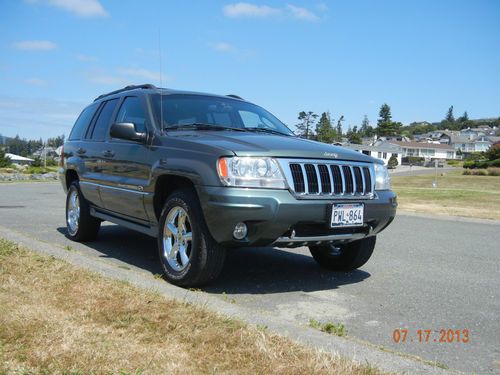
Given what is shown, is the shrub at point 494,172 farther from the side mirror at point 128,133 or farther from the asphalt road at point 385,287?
the side mirror at point 128,133

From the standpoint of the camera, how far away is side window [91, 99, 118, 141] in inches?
254

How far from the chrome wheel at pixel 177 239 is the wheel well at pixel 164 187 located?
28 cm

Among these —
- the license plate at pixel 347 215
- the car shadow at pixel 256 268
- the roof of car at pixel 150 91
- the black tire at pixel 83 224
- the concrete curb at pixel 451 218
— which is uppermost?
the roof of car at pixel 150 91

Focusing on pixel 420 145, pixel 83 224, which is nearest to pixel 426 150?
pixel 420 145

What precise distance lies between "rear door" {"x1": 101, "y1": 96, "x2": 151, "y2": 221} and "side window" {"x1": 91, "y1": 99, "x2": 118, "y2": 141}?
0.26 m

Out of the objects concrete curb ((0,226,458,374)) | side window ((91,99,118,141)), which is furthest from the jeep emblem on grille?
side window ((91,99,118,141))

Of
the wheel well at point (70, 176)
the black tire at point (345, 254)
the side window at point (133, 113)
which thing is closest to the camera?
the black tire at point (345, 254)

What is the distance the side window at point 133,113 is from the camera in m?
5.55

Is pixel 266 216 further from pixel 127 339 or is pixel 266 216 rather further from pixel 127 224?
pixel 127 224

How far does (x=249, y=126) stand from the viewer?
229 inches

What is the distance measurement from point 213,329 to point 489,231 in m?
7.90

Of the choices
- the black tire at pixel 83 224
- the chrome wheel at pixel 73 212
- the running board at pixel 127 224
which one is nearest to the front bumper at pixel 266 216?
the running board at pixel 127 224

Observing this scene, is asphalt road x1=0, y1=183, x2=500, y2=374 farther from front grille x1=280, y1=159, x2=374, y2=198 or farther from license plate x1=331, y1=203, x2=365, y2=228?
front grille x1=280, y1=159, x2=374, y2=198
